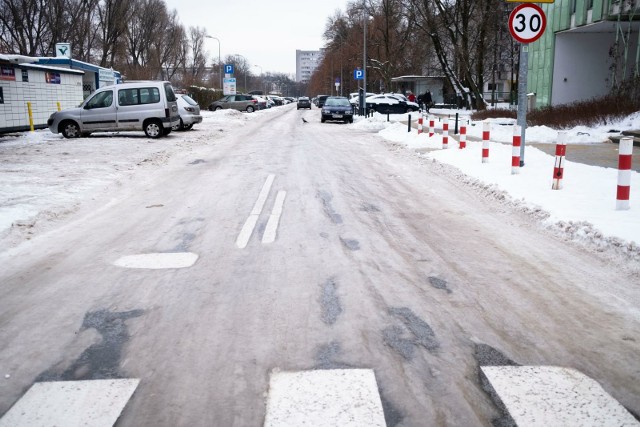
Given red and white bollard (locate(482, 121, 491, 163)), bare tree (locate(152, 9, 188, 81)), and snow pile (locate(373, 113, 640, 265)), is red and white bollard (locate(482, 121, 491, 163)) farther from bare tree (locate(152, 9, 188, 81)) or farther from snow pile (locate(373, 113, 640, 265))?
bare tree (locate(152, 9, 188, 81))

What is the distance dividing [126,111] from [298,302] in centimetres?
1791

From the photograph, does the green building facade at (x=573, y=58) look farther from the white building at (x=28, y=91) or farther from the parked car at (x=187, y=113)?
the white building at (x=28, y=91)

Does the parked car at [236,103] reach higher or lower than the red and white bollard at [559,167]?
higher

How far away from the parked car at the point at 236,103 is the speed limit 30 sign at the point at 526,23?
4230 centimetres

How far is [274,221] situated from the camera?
23.6 ft

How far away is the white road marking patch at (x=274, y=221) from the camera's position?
6410 millimetres

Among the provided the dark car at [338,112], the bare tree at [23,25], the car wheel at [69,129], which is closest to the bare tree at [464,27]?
the dark car at [338,112]

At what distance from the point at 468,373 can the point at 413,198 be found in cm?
592

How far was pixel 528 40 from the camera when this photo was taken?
10.4 metres

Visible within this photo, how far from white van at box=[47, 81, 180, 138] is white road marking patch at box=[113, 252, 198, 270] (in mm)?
15572

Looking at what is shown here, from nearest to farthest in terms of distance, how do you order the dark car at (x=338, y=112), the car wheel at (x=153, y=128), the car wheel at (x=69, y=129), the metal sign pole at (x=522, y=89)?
the metal sign pole at (x=522, y=89), the car wheel at (x=153, y=128), the car wheel at (x=69, y=129), the dark car at (x=338, y=112)

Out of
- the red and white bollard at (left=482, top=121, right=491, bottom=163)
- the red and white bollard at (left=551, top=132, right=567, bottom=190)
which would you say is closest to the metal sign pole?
the red and white bollard at (left=482, top=121, right=491, bottom=163)

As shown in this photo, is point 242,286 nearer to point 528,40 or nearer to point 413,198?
point 413,198

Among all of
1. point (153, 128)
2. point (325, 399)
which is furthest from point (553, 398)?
point (153, 128)
